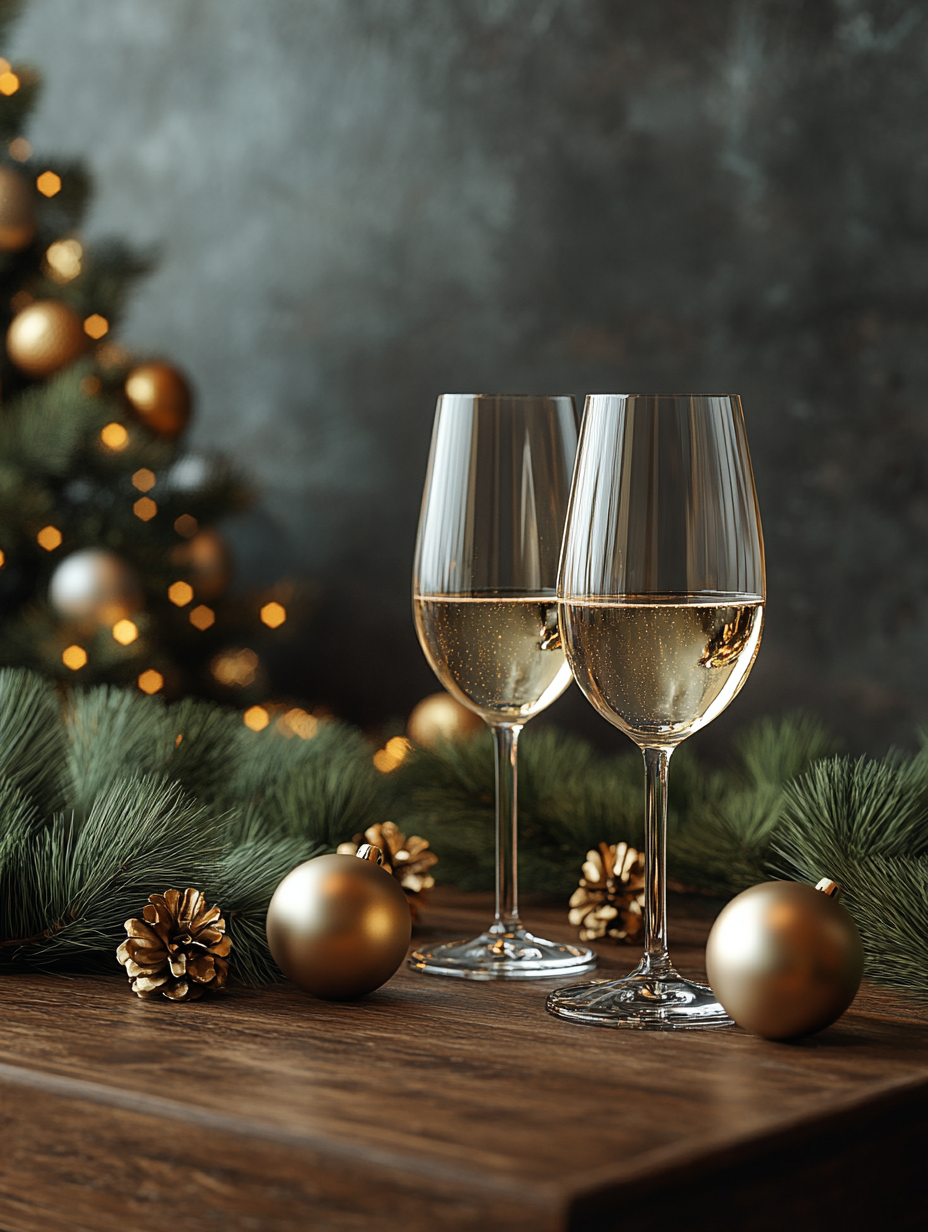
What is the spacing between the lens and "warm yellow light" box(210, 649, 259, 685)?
2.19 m

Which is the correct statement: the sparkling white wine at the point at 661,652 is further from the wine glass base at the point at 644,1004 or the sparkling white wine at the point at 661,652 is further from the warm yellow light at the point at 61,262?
the warm yellow light at the point at 61,262

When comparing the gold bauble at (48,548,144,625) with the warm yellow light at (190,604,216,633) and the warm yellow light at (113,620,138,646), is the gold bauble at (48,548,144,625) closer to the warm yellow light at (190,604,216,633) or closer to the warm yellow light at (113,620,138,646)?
the warm yellow light at (113,620,138,646)

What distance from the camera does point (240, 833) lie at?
72 centimetres

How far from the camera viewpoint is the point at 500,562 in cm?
66

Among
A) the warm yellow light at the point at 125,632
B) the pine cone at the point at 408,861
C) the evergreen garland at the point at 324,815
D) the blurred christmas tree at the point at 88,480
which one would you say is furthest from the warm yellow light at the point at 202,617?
the pine cone at the point at 408,861

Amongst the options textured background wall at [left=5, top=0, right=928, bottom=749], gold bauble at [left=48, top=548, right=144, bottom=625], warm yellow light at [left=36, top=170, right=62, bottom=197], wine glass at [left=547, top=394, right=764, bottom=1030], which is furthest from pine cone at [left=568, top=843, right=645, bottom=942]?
warm yellow light at [left=36, top=170, right=62, bottom=197]

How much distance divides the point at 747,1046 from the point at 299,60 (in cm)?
237

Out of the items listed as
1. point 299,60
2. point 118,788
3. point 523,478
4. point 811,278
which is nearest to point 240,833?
point 118,788

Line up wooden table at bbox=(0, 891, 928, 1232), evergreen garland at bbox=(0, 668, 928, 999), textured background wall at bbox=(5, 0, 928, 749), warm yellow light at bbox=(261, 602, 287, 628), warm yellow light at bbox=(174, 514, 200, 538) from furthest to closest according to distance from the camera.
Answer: warm yellow light at bbox=(261, 602, 287, 628), warm yellow light at bbox=(174, 514, 200, 538), textured background wall at bbox=(5, 0, 928, 749), evergreen garland at bbox=(0, 668, 928, 999), wooden table at bbox=(0, 891, 928, 1232)

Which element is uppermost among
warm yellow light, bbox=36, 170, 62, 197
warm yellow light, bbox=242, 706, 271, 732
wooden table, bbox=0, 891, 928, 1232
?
warm yellow light, bbox=36, 170, 62, 197

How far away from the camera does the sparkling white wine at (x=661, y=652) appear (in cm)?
54

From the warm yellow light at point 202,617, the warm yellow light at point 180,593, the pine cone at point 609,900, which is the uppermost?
the warm yellow light at point 180,593

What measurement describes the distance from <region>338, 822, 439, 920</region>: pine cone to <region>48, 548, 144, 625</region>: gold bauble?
3.99 feet

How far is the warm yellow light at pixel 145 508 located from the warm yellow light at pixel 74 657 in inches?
9.5
